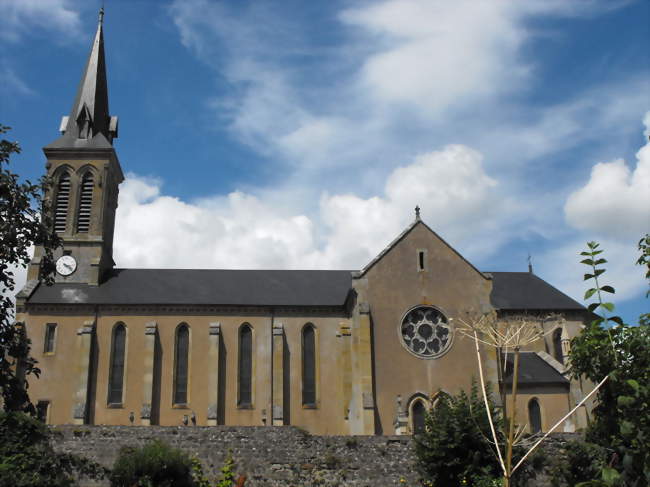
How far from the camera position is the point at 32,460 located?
2011cm

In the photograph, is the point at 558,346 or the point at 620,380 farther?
the point at 558,346

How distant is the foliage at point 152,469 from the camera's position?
74.3 ft

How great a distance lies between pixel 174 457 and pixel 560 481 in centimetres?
Result: 1371

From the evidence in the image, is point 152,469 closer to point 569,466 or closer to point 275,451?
point 275,451

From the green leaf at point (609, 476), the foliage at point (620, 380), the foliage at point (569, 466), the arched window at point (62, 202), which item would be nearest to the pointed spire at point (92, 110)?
the arched window at point (62, 202)

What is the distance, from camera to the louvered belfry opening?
46062 mm

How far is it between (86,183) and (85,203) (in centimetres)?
153

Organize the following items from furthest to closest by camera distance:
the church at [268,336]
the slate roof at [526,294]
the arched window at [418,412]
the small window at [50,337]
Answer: the slate roof at [526,294], the small window at [50,337], the church at [268,336], the arched window at [418,412]

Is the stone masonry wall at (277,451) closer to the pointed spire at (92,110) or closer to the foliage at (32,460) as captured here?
the foliage at (32,460)

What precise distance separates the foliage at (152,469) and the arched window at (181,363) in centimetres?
1618

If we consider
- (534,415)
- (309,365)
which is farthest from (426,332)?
(309,365)

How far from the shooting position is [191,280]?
4394 centimetres

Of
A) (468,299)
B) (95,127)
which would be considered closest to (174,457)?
(468,299)

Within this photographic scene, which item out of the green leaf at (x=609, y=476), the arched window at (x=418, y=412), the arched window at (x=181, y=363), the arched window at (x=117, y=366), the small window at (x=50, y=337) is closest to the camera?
the green leaf at (x=609, y=476)
